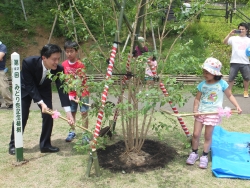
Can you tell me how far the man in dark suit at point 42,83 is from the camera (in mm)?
3773

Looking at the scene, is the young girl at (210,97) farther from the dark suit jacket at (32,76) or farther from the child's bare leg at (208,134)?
the dark suit jacket at (32,76)

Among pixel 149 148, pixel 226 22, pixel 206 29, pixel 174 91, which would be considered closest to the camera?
pixel 174 91

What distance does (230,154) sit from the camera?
4066mm

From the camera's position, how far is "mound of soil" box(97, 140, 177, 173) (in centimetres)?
372

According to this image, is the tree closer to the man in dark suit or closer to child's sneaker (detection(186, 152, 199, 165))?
Result: the man in dark suit

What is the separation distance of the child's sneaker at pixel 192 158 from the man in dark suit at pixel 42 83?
1.52 m

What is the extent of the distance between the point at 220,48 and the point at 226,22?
3787mm

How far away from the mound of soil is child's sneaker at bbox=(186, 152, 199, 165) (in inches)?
10.0

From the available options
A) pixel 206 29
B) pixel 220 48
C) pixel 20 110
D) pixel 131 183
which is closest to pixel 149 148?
pixel 131 183

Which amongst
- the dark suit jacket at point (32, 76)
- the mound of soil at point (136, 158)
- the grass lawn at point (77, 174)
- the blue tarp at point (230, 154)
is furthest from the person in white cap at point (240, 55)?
the dark suit jacket at point (32, 76)

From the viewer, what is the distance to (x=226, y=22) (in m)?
13.6

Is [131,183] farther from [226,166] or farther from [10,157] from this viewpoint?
[10,157]

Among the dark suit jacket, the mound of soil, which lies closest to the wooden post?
the dark suit jacket

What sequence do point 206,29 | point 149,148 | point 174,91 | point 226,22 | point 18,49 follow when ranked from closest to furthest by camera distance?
point 174,91, point 149,148, point 18,49, point 206,29, point 226,22
